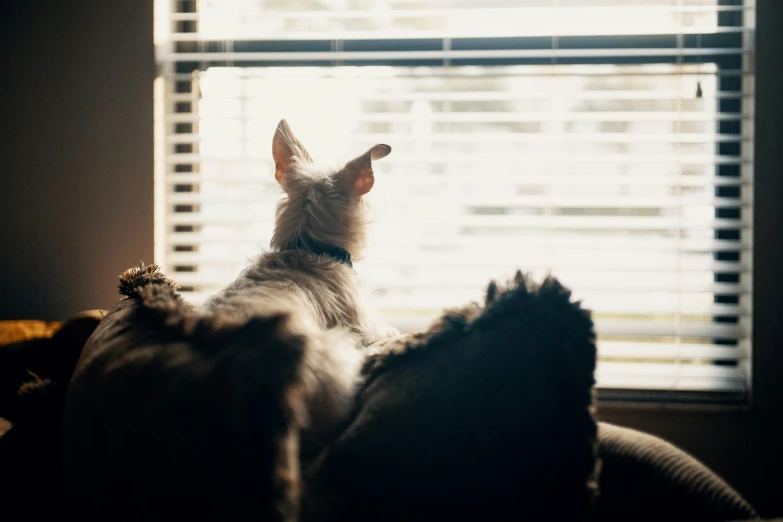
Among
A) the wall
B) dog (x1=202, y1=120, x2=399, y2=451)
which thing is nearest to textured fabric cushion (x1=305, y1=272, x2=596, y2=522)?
dog (x1=202, y1=120, x2=399, y2=451)

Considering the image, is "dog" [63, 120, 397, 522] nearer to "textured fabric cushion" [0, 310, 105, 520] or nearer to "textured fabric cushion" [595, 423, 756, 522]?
"textured fabric cushion" [0, 310, 105, 520]

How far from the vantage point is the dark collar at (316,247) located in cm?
147

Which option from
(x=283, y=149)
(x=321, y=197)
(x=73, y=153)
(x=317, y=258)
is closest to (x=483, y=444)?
(x=317, y=258)

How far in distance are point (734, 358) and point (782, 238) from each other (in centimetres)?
41

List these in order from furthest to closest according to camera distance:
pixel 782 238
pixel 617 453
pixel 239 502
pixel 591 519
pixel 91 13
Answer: pixel 91 13 → pixel 782 238 → pixel 617 453 → pixel 591 519 → pixel 239 502

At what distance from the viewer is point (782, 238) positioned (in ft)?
5.98

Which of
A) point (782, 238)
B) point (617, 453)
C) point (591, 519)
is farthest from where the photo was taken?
point (782, 238)

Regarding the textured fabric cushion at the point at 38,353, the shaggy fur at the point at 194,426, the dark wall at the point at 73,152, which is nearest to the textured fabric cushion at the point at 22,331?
the textured fabric cushion at the point at 38,353

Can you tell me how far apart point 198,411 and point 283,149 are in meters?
0.97

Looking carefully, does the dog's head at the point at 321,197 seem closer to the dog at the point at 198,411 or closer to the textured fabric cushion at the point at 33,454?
the dog at the point at 198,411

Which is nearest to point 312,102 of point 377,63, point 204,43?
point 377,63

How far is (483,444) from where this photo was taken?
79 cm

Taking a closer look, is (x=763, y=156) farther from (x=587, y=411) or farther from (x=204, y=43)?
(x=204, y=43)

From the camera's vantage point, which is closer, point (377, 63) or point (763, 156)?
point (763, 156)
